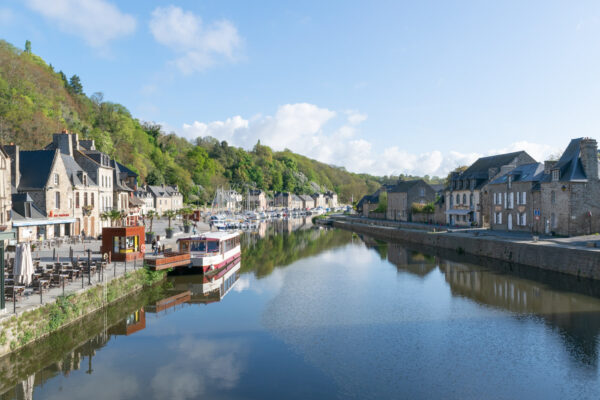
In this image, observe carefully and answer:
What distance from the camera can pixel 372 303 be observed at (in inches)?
876

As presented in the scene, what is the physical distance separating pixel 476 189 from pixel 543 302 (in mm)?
31975

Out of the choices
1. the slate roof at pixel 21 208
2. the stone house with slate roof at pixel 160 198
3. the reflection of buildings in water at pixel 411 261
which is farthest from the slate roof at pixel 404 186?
the slate roof at pixel 21 208

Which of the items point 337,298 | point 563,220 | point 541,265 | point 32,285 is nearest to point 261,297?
point 337,298

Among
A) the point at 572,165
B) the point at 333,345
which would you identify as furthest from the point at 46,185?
the point at 572,165

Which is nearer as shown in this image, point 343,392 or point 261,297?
point 343,392

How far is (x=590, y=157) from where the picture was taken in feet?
111

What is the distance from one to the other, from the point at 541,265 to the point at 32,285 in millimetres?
29181

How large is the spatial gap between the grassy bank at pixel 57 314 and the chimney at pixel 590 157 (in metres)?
32.8

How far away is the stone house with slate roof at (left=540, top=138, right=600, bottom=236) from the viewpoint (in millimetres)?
33438

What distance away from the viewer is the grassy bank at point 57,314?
13.5m

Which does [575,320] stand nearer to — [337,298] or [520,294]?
[520,294]

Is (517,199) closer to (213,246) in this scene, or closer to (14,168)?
(213,246)

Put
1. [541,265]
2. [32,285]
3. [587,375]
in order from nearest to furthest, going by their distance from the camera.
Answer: [587,375] → [32,285] → [541,265]

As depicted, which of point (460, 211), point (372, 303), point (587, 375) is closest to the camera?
point (587, 375)
